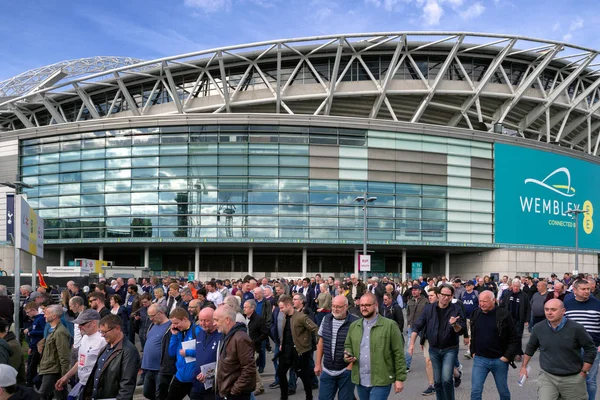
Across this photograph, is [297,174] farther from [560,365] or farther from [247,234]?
[560,365]

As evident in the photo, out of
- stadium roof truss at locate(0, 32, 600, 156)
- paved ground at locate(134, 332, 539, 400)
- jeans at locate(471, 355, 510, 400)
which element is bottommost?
paved ground at locate(134, 332, 539, 400)

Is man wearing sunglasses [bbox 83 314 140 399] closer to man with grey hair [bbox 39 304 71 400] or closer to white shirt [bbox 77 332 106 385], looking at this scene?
white shirt [bbox 77 332 106 385]

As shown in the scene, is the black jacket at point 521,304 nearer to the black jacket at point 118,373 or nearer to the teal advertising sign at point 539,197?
the black jacket at point 118,373

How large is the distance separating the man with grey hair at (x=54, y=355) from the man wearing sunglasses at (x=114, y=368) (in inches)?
77.0

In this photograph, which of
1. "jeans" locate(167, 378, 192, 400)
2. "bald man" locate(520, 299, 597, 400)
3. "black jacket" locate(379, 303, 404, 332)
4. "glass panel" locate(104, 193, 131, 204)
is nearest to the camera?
"bald man" locate(520, 299, 597, 400)

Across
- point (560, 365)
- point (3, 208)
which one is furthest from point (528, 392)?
point (3, 208)

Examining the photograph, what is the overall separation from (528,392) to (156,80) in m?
49.5

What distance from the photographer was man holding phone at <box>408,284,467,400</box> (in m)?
8.14

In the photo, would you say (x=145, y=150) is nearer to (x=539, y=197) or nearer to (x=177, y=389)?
(x=539, y=197)

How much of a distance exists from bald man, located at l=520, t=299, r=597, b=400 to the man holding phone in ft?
4.59

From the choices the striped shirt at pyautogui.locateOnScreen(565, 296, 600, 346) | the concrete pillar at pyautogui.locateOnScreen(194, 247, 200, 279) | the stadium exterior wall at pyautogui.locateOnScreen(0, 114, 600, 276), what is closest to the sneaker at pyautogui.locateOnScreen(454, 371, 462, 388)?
the striped shirt at pyautogui.locateOnScreen(565, 296, 600, 346)

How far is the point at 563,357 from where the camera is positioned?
682 centimetres

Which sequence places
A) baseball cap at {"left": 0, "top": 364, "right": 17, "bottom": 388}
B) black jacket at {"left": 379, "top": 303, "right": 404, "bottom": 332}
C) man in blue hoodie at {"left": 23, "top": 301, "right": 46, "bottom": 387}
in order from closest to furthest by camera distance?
baseball cap at {"left": 0, "top": 364, "right": 17, "bottom": 388} < man in blue hoodie at {"left": 23, "top": 301, "right": 46, "bottom": 387} < black jacket at {"left": 379, "top": 303, "right": 404, "bottom": 332}

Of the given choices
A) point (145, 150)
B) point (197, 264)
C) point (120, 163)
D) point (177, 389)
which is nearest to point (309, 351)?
point (177, 389)
